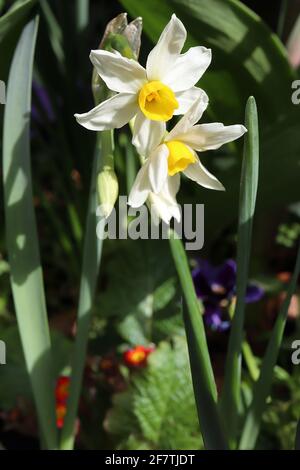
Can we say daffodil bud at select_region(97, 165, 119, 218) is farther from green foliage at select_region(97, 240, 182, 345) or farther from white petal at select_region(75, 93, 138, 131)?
green foliage at select_region(97, 240, 182, 345)

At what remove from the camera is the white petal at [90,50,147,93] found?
0.54 metres

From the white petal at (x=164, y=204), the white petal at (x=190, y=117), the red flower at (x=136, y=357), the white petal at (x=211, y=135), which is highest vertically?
the white petal at (x=190, y=117)

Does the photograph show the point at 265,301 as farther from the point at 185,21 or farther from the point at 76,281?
the point at 185,21

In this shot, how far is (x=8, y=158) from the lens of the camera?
750mm

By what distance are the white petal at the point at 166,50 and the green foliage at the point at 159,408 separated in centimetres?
43

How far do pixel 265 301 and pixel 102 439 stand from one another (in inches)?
16.9

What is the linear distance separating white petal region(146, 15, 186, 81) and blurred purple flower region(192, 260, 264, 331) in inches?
16.7

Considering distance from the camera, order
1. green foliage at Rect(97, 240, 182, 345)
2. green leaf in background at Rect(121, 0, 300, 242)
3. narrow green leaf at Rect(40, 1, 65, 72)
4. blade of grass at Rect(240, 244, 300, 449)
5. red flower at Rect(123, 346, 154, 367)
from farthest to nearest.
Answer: narrow green leaf at Rect(40, 1, 65, 72) → green foliage at Rect(97, 240, 182, 345) → red flower at Rect(123, 346, 154, 367) → green leaf in background at Rect(121, 0, 300, 242) → blade of grass at Rect(240, 244, 300, 449)

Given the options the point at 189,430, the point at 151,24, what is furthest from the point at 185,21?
the point at 189,430

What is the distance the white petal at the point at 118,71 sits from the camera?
536 millimetres

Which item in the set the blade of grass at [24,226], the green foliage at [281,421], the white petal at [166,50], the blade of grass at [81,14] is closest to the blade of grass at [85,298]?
the blade of grass at [24,226]

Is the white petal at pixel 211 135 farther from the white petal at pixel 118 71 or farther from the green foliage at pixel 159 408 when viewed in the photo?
the green foliage at pixel 159 408

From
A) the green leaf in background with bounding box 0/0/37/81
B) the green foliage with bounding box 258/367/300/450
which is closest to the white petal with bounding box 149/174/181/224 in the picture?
the green leaf in background with bounding box 0/0/37/81

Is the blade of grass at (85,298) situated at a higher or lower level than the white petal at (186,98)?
lower
